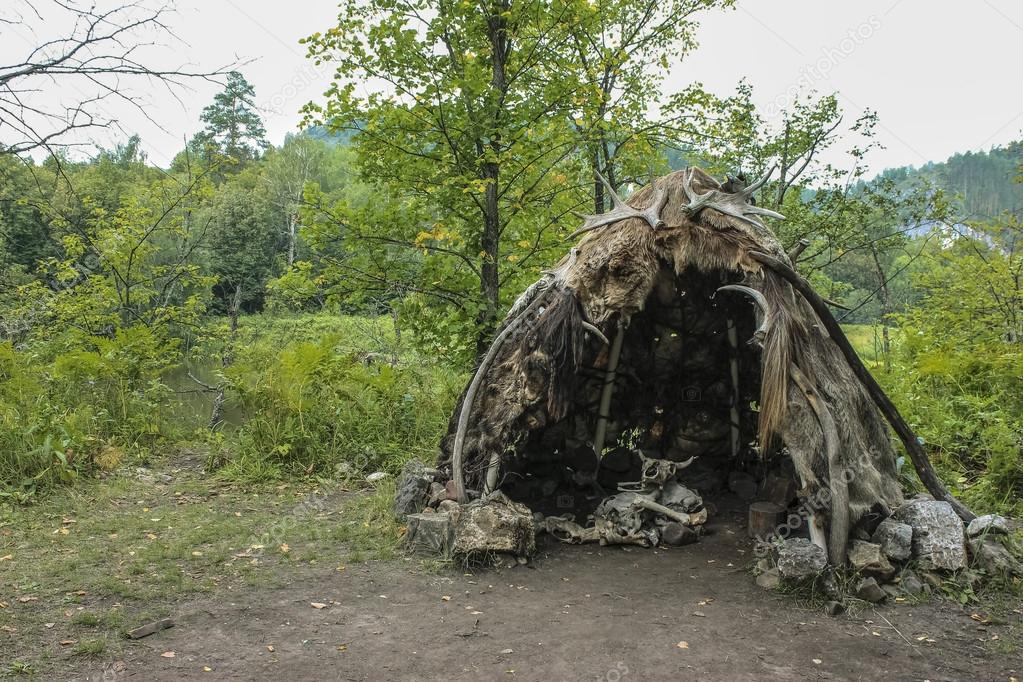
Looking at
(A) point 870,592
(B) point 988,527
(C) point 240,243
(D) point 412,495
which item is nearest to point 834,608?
(A) point 870,592

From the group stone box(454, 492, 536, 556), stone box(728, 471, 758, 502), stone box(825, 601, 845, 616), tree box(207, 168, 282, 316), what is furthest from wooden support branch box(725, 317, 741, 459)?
tree box(207, 168, 282, 316)

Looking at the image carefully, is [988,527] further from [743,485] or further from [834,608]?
[743,485]

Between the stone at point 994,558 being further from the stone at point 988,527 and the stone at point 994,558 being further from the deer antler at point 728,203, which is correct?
the deer antler at point 728,203

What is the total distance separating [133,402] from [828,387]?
26.3ft

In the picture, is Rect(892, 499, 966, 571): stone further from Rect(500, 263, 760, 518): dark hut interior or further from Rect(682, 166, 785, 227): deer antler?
Rect(682, 166, 785, 227): deer antler

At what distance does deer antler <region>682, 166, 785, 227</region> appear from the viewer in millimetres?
5957

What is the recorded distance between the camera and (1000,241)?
9633mm

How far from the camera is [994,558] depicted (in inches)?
191

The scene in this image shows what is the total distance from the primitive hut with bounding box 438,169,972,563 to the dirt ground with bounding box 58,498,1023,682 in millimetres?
736

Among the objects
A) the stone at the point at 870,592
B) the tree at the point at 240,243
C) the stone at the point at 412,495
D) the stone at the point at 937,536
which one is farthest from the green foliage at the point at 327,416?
the tree at the point at 240,243

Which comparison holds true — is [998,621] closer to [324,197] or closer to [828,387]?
[828,387]

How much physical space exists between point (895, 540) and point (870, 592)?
474 millimetres

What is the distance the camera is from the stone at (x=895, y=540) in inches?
192

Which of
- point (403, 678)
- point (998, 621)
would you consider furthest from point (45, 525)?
point (998, 621)
